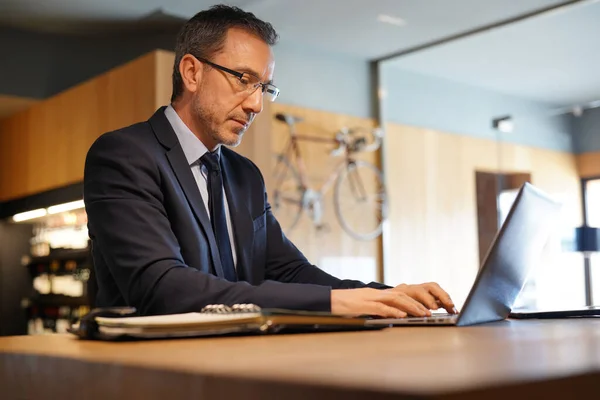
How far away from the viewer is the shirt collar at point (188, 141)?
5.67 ft

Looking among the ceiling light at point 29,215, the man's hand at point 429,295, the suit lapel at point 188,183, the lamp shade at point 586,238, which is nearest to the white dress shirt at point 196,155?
the suit lapel at point 188,183

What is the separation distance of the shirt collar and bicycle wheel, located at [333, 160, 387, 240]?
4.33m

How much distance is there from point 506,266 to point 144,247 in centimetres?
57

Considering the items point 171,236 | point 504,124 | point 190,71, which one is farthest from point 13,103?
point 171,236

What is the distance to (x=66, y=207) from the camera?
15.7 ft

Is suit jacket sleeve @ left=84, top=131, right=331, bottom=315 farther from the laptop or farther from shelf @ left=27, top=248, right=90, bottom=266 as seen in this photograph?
shelf @ left=27, top=248, right=90, bottom=266

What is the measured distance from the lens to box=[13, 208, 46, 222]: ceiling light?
16.7 feet

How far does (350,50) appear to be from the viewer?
6199 mm

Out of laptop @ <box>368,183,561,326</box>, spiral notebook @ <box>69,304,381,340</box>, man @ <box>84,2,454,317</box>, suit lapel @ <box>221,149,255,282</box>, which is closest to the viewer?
A: spiral notebook @ <box>69,304,381,340</box>

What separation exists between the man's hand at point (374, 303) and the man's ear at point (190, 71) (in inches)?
33.0

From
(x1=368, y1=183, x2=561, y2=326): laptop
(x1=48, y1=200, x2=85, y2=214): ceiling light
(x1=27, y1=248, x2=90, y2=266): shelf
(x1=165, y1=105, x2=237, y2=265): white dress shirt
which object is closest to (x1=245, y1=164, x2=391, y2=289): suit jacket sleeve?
(x1=165, y1=105, x2=237, y2=265): white dress shirt

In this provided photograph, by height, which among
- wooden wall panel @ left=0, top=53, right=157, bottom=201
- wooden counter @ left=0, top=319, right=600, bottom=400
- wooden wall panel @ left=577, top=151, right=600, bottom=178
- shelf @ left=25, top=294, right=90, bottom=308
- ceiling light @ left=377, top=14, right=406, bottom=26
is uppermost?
ceiling light @ left=377, top=14, right=406, bottom=26

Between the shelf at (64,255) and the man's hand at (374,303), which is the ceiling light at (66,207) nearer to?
the shelf at (64,255)

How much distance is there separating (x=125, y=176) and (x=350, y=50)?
4938mm
